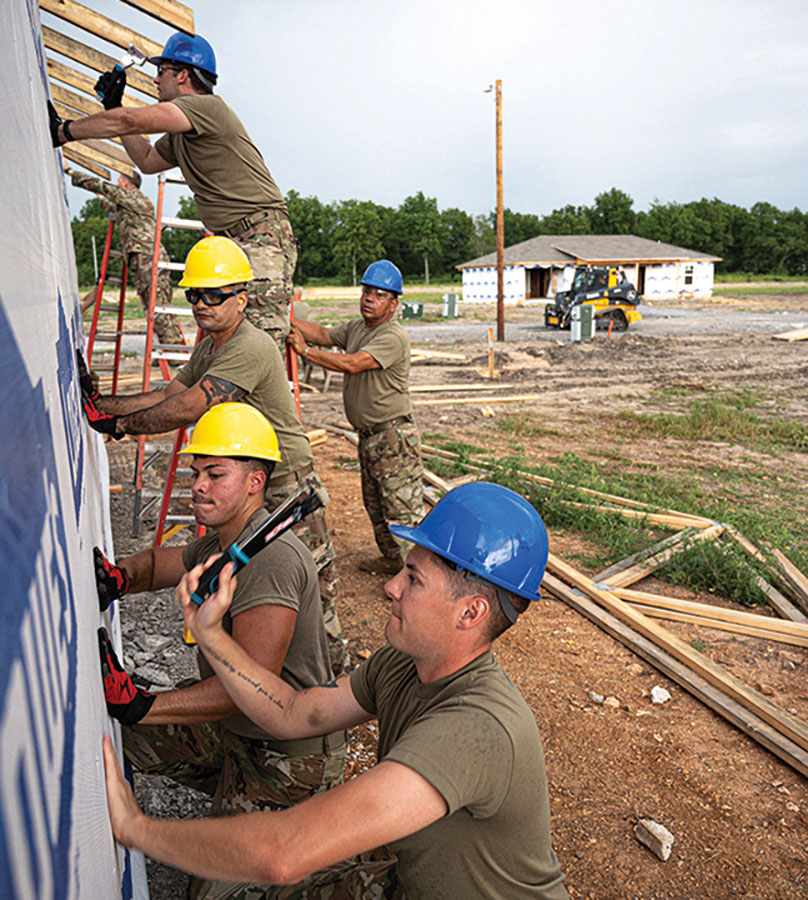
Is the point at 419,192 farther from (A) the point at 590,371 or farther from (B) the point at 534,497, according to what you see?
(B) the point at 534,497

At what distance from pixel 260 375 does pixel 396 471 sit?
2.22 metres

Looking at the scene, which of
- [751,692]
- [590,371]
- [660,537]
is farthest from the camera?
[590,371]

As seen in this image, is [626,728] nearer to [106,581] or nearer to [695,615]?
[695,615]

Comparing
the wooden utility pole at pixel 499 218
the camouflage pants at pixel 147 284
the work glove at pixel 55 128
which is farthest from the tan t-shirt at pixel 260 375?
the wooden utility pole at pixel 499 218

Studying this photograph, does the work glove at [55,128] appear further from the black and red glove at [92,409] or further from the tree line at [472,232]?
the tree line at [472,232]

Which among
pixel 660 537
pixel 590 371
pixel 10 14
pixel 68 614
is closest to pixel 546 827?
pixel 68 614

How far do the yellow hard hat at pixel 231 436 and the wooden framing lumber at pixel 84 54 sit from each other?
143 inches

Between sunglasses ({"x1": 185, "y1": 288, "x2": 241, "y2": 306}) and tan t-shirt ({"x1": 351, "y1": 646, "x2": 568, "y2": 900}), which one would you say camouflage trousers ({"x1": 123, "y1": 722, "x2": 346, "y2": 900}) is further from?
sunglasses ({"x1": 185, "y1": 288, "x2": 241, "y2": 306})

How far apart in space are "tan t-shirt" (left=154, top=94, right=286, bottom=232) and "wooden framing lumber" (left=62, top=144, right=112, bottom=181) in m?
3.81

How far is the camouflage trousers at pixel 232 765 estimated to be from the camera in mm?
2639

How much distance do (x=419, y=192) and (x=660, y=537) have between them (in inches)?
2922

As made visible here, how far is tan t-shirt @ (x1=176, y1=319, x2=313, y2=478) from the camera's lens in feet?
12.2

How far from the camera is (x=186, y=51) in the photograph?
3883mm

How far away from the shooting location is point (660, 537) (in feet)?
22.9
